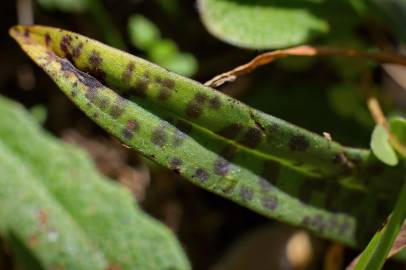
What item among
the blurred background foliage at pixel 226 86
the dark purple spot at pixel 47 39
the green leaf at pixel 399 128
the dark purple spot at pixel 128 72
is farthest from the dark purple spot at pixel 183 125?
the blurred background foliage at pixel 226 86

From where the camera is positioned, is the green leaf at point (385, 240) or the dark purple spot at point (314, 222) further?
the dark purple spot at point (314, 222)

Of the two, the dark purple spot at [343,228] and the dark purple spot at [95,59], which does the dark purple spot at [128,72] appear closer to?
the dark purple spot at [95,59]

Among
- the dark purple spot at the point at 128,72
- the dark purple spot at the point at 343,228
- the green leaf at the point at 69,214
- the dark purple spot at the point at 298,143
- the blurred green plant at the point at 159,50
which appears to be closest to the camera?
the dark purple spot at the point at 128,72

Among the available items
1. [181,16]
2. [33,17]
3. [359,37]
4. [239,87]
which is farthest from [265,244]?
[33,17]

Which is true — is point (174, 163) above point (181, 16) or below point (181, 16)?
above

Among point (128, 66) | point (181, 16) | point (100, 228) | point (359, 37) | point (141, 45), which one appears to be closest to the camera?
point (128, 66)

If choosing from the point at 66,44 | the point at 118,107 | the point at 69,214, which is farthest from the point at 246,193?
the point at 69,214

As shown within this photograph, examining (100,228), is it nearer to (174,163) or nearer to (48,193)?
(48,193)

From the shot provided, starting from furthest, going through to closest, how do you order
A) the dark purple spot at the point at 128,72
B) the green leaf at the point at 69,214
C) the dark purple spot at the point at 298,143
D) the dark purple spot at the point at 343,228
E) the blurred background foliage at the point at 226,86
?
the blurred background foliage at the point at 226,86
the green leaf at the point at 69,214
the dark purple spot at the point at 343,228
the dark purple spot at the point at 298,143
the dark purple spot at the point at 128,72
